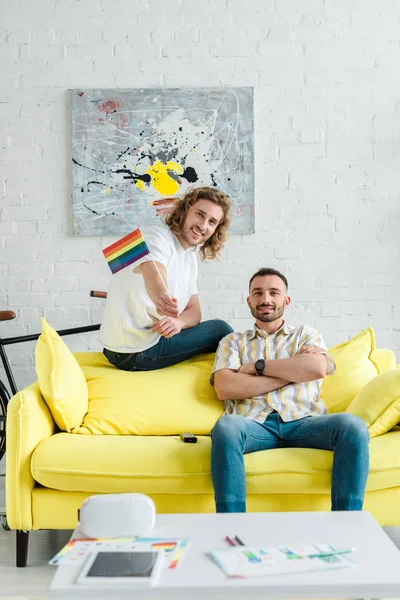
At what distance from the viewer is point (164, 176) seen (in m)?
3.73

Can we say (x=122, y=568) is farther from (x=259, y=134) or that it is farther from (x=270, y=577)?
(x=259, y=134)

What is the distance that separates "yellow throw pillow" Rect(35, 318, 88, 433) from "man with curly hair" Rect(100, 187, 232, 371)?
1.05 ft

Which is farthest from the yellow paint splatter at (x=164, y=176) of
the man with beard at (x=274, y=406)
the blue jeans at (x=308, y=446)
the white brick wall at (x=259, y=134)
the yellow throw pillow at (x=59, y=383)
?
the blue jeans at (x=308, y=446)

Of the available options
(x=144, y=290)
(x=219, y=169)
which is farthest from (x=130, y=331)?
(x=219, y=169)

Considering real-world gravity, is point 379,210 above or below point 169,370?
above

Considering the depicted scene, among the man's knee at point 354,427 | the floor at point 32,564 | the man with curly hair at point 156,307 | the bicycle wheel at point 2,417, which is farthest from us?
the bicycle wheel at point 2,417

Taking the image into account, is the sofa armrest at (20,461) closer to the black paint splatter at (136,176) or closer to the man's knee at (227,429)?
the man's knee at (227,429)

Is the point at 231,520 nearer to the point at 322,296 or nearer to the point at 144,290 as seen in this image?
the point at 144,290

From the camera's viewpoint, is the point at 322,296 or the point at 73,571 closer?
the point at 73,571

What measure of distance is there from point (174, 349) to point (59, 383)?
0.62 meters

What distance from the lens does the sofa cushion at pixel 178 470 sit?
244 centimetres

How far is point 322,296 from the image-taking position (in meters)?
3.78

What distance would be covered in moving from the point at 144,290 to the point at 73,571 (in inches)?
67.4

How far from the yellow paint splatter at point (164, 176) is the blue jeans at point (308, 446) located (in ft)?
5.09
